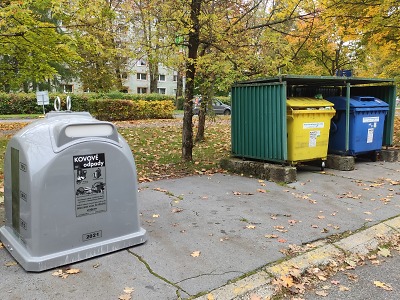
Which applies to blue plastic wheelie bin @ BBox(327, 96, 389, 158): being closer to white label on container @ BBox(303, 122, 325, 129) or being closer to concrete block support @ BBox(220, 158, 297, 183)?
white label on container @ BBox(303, 122, 325, 129)

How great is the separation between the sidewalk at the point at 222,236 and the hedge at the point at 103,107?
1430cm

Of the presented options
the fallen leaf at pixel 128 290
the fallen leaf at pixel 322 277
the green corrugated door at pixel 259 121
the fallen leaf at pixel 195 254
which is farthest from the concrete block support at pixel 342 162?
the fallen leaf at pixel 128 290

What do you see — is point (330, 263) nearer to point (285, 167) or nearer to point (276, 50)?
point (285, 167)

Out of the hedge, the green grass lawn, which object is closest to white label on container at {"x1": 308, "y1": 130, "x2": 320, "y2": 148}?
the green grass lawn

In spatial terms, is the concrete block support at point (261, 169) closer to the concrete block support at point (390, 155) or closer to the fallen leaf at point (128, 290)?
the concrete block support at point (390, 155)

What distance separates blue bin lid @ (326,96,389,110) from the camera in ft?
24.3

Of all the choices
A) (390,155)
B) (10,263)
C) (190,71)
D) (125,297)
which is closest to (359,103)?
(390,155)

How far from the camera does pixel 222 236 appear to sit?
3.92 m

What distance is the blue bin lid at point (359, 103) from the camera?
292 inches

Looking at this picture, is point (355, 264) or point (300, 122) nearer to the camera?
point (355, 264)

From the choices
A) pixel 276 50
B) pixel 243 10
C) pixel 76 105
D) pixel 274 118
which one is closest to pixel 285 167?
pixel 274 118

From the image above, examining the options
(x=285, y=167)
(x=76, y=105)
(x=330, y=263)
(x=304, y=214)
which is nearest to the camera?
(x=330, y=263)

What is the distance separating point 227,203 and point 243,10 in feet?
17.3

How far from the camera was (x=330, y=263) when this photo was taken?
350 cm
